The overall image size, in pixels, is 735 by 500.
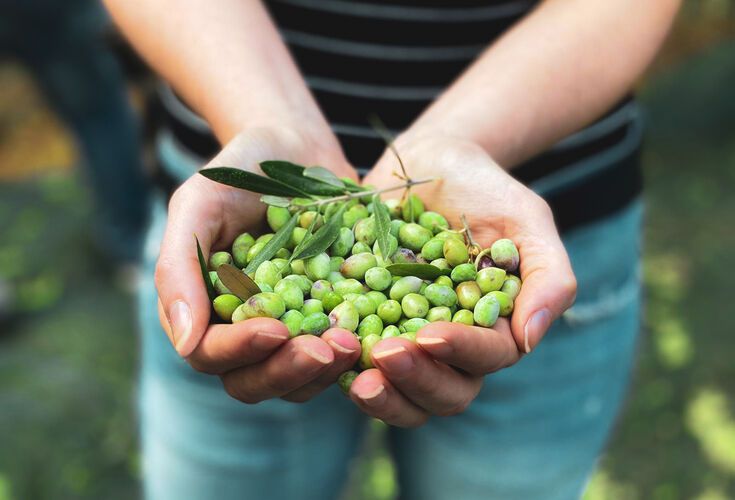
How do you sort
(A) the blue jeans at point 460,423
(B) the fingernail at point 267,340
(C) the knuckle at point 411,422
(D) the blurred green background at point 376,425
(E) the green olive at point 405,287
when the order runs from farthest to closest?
(D) the blurred green background at point 376,425 → (A) the blue jeans at point 460,423 → (E) the green olive at point 405,287 → (C) the knuckle at point 411,422 → (B) the fingernail at point 267,340

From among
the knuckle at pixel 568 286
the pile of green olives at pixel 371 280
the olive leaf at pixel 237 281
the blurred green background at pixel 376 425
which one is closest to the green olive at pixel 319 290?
the pile of green olives at pixel 371 280

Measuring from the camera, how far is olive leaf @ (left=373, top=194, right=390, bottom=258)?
1.05m

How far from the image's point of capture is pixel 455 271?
107 cm

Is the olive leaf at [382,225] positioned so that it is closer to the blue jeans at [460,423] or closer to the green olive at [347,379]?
the green olive at [347,379]

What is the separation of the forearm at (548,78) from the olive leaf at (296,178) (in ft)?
0.59

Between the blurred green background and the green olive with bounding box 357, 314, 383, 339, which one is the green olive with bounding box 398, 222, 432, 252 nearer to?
the green olive with bounding box 357, 314, 383, 339

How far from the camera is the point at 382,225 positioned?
1.07m

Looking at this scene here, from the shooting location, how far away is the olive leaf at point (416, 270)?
1044 millimetres

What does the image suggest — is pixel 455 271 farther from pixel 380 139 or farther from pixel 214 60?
pixel 214 60

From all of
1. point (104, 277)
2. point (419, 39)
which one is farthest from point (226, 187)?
point (104, 277)

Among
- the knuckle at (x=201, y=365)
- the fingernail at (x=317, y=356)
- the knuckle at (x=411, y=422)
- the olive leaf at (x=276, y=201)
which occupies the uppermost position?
the olive leaf at (x=276, y=201)

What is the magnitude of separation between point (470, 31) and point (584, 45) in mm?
187

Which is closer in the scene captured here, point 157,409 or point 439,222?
point 439,222

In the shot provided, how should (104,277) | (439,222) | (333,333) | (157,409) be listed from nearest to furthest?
→ (333,333) < (439,222) < (157,409) < (104,277)
